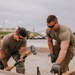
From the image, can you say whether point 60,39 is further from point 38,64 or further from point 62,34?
point 38,64

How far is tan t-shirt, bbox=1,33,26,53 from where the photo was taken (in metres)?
9.48

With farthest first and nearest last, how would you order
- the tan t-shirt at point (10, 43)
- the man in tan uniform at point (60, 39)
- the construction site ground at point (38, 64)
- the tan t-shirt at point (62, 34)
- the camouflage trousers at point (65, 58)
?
the construction site ground at point (38, 64), the tan t-shirt at point (10, 43), the camouflage trousers at point (65, 58), the tan t-shirt at point (62, 34), the man in tan uniform at point (60, 39)

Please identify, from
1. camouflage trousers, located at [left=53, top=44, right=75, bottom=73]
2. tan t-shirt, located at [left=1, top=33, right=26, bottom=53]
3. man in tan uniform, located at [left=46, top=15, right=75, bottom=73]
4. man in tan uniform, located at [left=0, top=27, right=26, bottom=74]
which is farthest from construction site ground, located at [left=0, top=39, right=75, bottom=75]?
camouflage trousers, located at [left=53, top=44, right=75, bottom=73]

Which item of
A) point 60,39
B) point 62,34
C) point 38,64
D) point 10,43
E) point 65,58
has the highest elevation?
point 62,34

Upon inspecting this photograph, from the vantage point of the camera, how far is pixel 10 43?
9.59 metres

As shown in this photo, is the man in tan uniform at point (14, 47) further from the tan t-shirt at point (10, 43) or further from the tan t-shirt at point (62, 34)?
the tan t-shirt at point (62, 34)

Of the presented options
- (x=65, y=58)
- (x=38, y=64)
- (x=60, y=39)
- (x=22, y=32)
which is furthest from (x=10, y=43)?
(x=38, y=64)

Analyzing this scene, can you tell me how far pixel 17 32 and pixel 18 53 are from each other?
153 centimetres

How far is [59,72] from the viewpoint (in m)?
7.04

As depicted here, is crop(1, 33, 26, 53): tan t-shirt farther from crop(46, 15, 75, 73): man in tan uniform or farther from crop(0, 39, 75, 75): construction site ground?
crop(46, 15, 75, 73): man in tan uniform

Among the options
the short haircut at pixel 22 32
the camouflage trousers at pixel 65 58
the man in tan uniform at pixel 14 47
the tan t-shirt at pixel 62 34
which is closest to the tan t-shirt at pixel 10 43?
the man in tan uniform at pixel 14 47

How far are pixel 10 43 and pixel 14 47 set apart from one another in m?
0.34

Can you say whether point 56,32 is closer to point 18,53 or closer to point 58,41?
point 58,41

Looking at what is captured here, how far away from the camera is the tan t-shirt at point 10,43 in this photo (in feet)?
31.1
